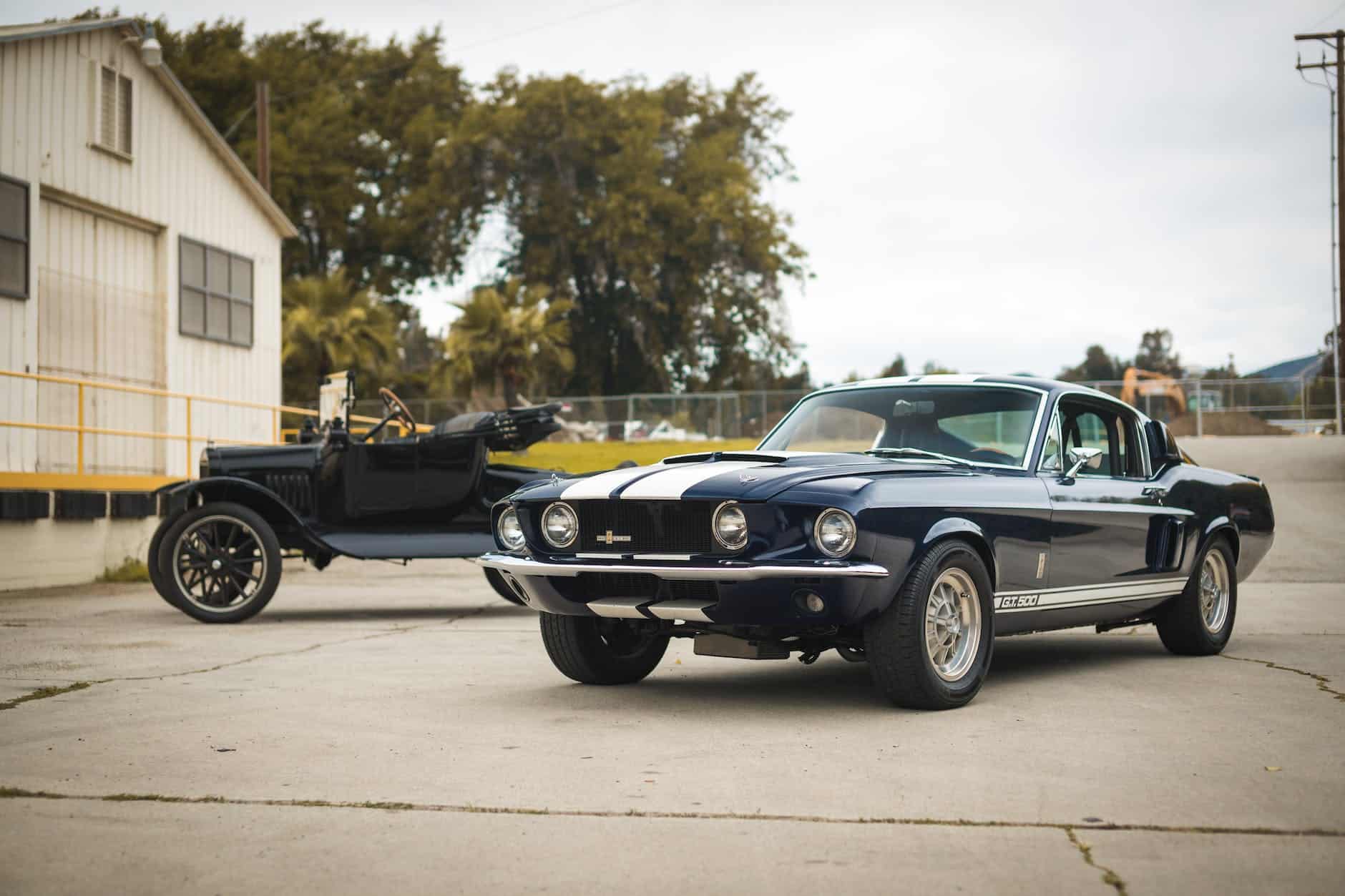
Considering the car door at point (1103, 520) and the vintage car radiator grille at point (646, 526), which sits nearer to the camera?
the vintage car radiator grille at point (646, 526)

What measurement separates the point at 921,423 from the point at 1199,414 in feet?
121

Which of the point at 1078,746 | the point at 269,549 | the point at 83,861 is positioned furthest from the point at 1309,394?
the point at 83,861

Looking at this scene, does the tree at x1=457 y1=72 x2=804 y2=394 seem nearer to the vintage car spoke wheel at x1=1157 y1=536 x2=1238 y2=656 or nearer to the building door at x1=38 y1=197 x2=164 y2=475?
the building door at x1=38 y1=197 x2=164 y2=475

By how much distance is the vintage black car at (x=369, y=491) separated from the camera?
11.1 metres

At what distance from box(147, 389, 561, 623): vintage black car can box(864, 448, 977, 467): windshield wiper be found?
14.9 ft

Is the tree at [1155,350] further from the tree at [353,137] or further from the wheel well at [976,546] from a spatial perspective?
the wheel well at [976,546]

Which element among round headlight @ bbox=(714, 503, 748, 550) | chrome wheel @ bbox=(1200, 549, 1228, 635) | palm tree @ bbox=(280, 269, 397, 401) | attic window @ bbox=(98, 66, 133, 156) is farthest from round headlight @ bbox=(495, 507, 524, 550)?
palm tree @ bbox=(280, 269, 397, 401)

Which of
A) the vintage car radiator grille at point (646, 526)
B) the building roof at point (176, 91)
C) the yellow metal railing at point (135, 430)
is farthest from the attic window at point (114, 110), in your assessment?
the vintage car radiator grille at point (646, 526)

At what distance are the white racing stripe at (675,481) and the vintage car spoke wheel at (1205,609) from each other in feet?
10.1

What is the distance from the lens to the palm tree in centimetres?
3994

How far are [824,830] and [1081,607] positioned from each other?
11.4ft

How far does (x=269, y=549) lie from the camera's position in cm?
1093

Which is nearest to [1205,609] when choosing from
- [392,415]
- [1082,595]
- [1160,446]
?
[1160,446]

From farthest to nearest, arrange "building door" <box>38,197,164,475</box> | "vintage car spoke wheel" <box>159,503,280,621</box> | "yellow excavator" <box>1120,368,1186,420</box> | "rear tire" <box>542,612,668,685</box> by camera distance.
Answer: "yellow excavator" <box>1120,368,1186,420</box>, "building door" <box>38,197,164,475</box>, "vintage car spoke wheel" <box>159,503,280,621</box>, "rear tire" <box>542,612,668,685</box>
